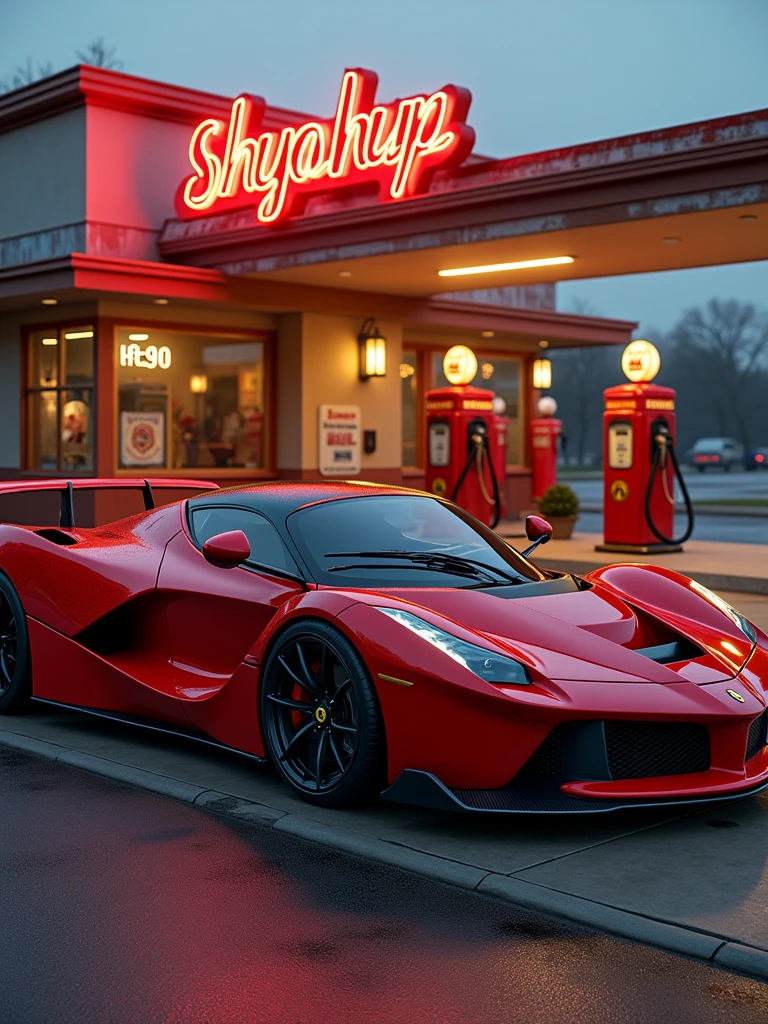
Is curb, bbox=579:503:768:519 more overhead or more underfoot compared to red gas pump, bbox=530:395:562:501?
more underfoot

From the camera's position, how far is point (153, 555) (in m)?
6.46

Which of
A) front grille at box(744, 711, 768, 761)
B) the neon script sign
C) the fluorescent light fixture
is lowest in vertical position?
front grille at box(744, 711, 768, 761)

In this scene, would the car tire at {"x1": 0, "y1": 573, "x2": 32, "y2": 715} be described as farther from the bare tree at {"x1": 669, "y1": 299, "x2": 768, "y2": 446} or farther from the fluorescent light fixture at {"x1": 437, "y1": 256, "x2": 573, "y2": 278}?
the bare tree at {"x1": 669, "y1": 299, "x2": 768, "y2": 446}

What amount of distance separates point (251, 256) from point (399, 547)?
35.3 feet

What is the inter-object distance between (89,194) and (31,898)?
1405 cm

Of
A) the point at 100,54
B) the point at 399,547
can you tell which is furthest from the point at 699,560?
the point at 100,54

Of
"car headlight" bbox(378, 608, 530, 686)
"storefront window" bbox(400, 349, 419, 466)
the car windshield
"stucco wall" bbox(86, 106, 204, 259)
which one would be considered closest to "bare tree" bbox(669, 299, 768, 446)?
A: "storefront window" bbox(400, 349, 419, 466)

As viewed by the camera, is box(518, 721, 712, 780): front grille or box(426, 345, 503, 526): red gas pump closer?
box(518, 721, 712, 780): front grille

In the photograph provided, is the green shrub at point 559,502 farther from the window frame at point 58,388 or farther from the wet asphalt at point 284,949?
the wet asphalt at point 284,949

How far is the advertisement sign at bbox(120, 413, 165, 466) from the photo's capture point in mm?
17016

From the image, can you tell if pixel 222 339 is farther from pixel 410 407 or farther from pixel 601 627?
pixel 601 627

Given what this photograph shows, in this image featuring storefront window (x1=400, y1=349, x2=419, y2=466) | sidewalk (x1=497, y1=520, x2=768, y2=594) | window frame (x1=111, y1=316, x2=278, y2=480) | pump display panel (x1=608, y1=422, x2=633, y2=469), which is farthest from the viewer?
storefront window (x1=400, y1=349, x2=419, y2=466)

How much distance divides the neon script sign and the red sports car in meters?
7.90

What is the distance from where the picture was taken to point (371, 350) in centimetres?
1848
